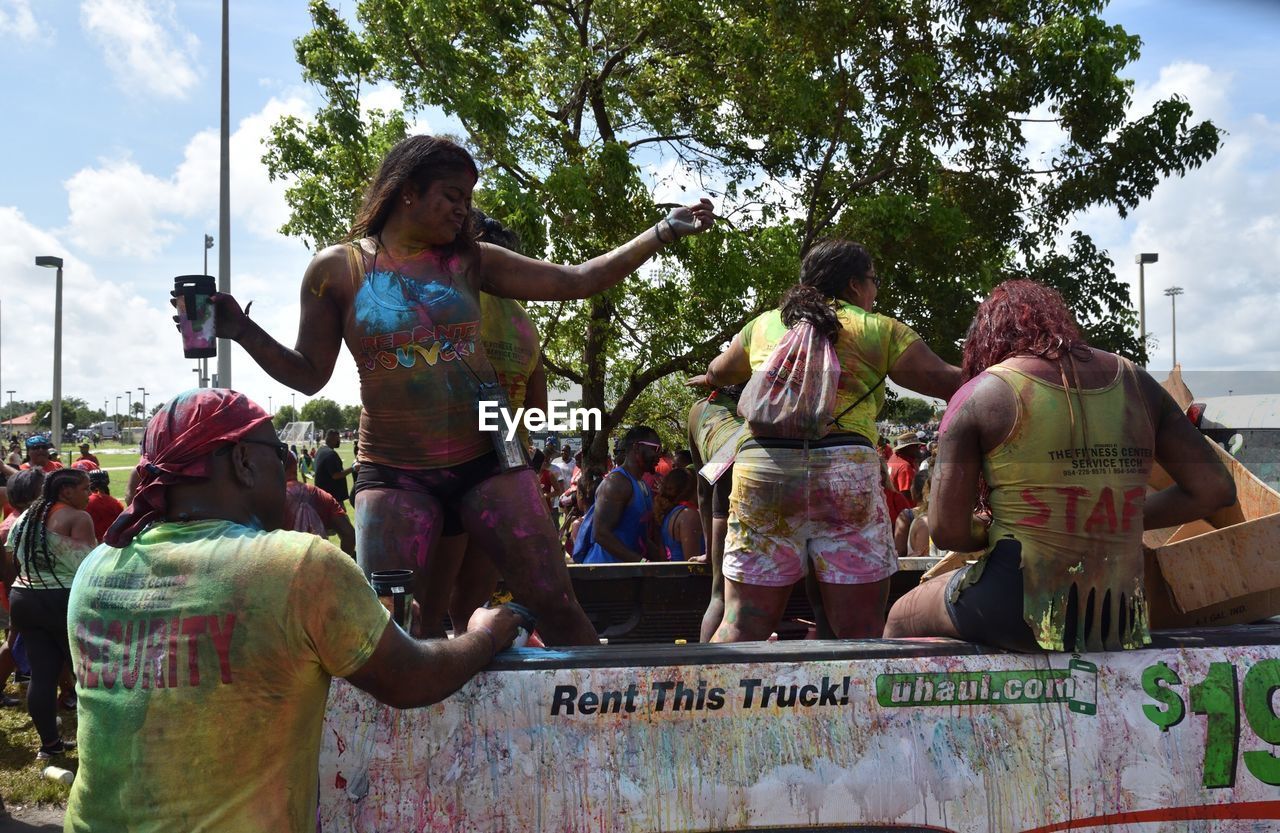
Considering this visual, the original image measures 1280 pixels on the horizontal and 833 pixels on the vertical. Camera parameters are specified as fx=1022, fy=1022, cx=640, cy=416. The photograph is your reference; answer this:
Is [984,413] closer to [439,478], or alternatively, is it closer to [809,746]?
[809,746]

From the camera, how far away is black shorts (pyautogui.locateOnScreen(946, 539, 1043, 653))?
7.78 ft

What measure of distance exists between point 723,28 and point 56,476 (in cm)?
898

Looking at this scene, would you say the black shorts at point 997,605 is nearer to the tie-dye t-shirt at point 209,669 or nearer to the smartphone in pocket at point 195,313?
the tie-dye t-shirt at point 209,669

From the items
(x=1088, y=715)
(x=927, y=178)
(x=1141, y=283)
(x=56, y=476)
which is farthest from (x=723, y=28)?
(x=1088, y=715)

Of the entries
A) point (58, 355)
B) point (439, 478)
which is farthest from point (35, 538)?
point (58, 355)

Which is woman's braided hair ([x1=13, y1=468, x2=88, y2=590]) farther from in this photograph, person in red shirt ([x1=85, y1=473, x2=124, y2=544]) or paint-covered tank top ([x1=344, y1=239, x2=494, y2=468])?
paint-covered tank top ([x1=344, y1=239, x2=494, y2=468])

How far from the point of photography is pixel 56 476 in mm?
6195

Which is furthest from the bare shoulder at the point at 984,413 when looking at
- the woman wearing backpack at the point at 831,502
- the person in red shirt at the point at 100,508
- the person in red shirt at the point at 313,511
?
the person in red shirt at the point at 100,508

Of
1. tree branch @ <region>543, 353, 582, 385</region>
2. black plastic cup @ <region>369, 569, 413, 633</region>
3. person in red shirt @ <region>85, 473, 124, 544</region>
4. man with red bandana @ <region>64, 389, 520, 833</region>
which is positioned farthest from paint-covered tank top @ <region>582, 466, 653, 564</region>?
tree branch @ <region>543, 353, 582, 385</region>

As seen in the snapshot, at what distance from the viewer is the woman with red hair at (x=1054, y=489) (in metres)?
2.43

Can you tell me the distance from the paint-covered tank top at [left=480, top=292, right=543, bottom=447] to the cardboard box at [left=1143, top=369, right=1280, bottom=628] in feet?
6.39

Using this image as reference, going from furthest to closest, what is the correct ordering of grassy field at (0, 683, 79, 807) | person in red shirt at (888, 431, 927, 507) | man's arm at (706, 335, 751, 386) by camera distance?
person in red shirt at (888, 431, 927, 507) < grassy field at (0, 683, 79, 807) < man's arm at (706, 335, 751, 386)

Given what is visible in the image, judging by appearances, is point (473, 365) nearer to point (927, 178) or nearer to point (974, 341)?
point (974, 341)

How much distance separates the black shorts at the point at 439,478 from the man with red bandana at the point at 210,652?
769 mm
